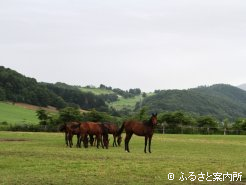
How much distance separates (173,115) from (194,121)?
3689 mm

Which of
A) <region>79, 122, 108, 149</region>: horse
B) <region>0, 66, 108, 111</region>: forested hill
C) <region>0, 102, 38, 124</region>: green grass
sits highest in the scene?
<region>0, 66, 108, 111</region>: forested hill

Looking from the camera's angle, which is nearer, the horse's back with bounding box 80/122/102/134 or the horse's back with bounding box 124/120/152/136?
the horse's back with bounding box 124/120/152/136

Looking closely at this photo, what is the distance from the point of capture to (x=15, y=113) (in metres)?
104

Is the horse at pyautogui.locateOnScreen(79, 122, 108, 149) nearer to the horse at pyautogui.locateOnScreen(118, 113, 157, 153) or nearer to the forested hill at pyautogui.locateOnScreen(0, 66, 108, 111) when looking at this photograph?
the horse at pyautogui.locateOnScreen(118, 113, 157, 153)

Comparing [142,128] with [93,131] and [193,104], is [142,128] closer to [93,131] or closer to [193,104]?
[93,131]

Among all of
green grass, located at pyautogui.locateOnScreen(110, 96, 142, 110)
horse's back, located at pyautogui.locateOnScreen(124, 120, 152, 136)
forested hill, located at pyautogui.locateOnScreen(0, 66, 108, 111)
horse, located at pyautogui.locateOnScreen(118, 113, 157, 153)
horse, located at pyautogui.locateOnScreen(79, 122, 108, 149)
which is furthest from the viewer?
green grass, located at pyautogui.locateOnScreen(110, 96, 142, 110)

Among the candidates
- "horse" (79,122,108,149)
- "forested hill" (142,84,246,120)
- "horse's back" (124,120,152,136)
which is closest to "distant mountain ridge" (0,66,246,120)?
"forested hill" (142,84,246,120)

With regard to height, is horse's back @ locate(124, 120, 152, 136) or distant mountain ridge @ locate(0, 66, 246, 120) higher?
distant mountain ridge @ locate(0, 66, 246, 120)

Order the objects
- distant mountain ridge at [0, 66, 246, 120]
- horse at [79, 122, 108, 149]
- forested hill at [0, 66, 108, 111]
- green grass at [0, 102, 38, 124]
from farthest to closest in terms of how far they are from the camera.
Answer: distant mountain ridge at [0, 66, 246, 120], forested hill at [0, 66, 108, 111], green grass at [0, 102, 38, 124], horse at [79, 122, 108, 149]

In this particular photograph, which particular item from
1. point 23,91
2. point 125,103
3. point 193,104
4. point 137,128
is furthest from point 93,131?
point 125,103

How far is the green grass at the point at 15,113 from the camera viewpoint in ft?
321

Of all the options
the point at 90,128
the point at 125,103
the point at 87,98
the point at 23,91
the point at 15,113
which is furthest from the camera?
the point at 125,103

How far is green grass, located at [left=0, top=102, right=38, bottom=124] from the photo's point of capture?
321ft

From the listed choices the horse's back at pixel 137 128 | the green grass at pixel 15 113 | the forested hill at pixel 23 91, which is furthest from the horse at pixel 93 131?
the forested hill at pixel 23 91
